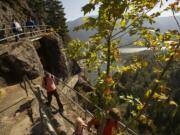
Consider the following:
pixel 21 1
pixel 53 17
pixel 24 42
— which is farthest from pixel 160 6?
pixel 53 17

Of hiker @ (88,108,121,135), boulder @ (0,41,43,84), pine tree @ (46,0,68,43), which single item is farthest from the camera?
pine tree @ (46,0,68,43)

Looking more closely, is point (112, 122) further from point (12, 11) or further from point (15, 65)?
point (12, 11)

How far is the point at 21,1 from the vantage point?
39500mm

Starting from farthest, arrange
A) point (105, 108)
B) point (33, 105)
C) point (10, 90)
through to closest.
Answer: point (10, 90) < point (33, 105) < point (105, 108)

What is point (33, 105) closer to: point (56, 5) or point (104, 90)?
point (104, 90)

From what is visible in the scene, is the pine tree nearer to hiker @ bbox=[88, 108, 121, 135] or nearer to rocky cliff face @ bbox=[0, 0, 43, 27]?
rocky cliff face @ bbox=[0, 0, 43, 27]

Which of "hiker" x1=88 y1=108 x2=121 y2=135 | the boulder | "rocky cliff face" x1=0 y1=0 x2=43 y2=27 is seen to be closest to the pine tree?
"rocky cliff face" x1=0 y1=0 x2=43 y2=27

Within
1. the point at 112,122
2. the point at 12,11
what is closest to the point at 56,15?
the point at 12,11

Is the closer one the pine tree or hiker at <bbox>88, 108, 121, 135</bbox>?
hiker at <bbox>88, 108, 121, 135</bbox>

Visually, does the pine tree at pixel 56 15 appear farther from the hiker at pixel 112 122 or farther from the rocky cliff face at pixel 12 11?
the hiker at pixel 112 122

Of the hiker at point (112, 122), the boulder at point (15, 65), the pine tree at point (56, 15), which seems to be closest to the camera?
the hiker at point (112, 122)

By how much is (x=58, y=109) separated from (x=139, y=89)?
487ft

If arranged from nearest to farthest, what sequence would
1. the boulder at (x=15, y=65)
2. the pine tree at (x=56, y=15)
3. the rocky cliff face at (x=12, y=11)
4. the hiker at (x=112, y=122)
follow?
the hiker at (x=112, y=122) < the boulder at (x=15, y=65) < the rocky cliff face at (x=12, y=11) < the pine tree at (x=56, y=15)

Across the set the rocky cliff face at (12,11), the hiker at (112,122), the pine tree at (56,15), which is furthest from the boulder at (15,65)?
the pine tree at (56,15)
